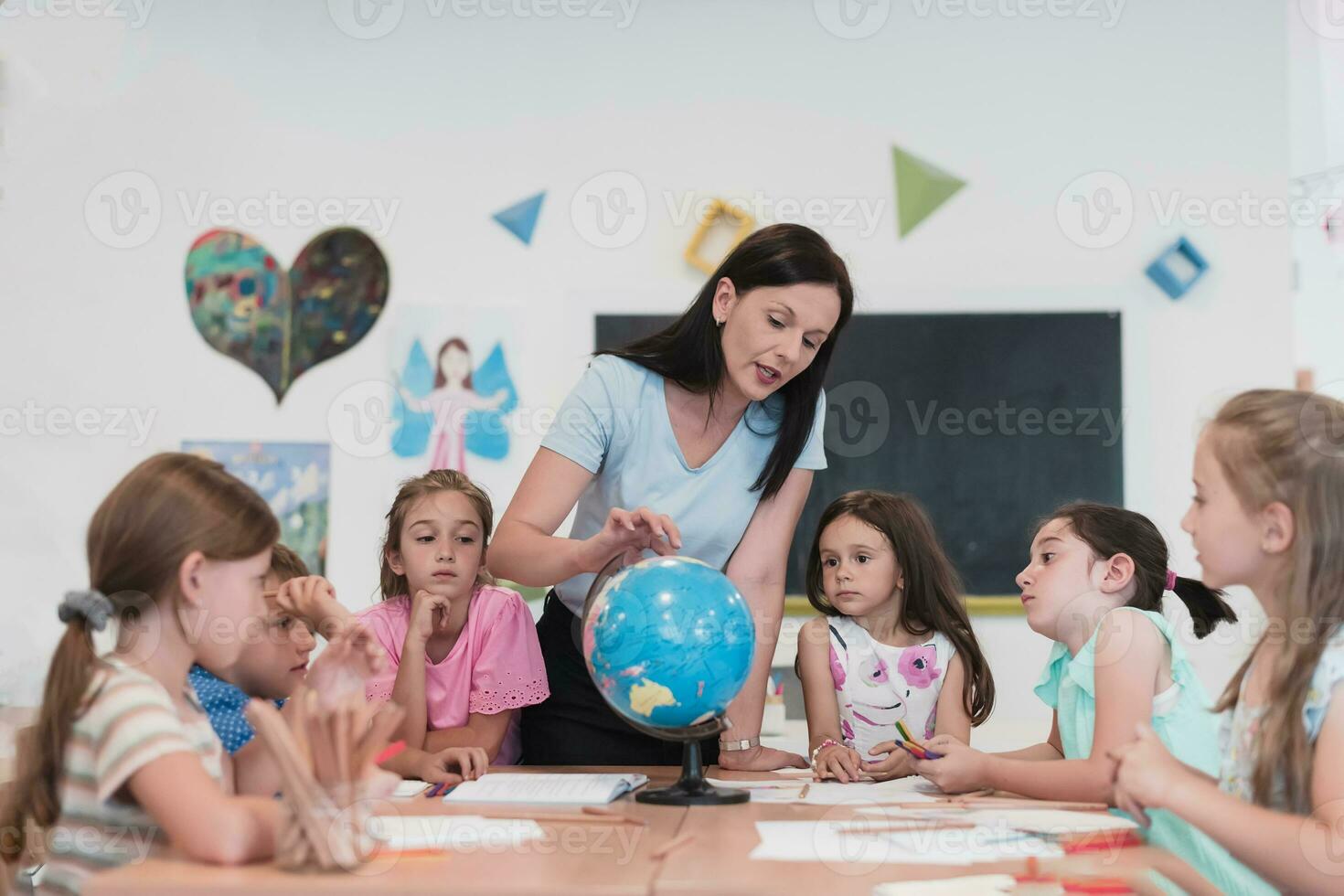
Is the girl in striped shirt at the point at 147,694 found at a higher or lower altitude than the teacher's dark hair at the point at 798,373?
lower

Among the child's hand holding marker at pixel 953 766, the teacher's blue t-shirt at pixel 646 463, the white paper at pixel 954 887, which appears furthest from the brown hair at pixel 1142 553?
the white paper at pixel 954 887

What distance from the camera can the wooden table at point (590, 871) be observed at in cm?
120

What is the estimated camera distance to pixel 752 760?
2172 millimetres

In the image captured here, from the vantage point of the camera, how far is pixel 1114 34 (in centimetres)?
421

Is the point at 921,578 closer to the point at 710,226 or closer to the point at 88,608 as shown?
the point at 88,608

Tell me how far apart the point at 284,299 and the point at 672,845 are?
3.32m

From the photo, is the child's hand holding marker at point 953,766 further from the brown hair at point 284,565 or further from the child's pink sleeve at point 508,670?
the brown hair at point 284,565

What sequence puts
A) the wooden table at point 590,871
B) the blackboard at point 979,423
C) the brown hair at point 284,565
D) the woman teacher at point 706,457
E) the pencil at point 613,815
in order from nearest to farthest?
the wooden table at point 590,871, the pencil at point 613,815, the woman teacher at point 706,457, the brown hair at point 284,565, the blackboard at point 979,423

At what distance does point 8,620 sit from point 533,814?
340cm

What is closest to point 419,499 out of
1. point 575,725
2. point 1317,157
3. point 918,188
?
point 575,725

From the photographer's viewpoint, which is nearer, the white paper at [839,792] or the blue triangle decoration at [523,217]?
the white paper at [839,792]

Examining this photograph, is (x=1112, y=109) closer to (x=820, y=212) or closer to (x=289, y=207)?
(x=820, y=212)

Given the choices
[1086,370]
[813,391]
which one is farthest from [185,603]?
[1086,370]

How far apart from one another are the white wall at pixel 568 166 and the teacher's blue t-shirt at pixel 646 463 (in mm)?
1927
